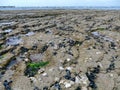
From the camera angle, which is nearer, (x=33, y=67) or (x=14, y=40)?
(x=33, y=67)

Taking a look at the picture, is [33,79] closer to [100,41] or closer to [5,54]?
[5,54]

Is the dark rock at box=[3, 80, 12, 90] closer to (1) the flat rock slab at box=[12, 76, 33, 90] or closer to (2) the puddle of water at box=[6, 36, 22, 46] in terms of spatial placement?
(1) the flat rock slab at box=[12, 76, 33, 90]

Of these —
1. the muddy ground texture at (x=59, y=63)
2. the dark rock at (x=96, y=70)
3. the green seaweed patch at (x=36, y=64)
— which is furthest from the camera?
the green seaweed patch at (x=36, y=64)

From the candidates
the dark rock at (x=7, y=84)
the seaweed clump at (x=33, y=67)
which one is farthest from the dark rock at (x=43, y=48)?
the dark rock at (x=7, y=84)

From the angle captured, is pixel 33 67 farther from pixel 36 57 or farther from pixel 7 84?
pixel 7 84

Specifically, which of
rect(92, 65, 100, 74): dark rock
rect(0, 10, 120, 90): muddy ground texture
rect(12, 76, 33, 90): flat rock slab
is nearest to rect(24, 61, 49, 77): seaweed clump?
rect(0, 10, 120, 90): muddy ground texture

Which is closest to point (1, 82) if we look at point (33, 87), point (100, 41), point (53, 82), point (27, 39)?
point (33, 87)

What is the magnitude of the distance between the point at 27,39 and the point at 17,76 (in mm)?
5226

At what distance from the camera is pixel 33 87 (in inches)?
285

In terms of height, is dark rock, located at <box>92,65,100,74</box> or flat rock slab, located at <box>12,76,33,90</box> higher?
dark rock, located at <box>92,65,100,74</box>

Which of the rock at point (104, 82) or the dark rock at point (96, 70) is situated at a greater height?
the dark rock at point (96, 70)

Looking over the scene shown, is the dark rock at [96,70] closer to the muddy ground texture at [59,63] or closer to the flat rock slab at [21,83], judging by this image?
the muddy ground texture at [59,63]

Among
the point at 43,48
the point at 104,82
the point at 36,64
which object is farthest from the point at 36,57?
the point at 104,82

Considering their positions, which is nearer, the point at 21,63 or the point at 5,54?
the point at 21,63
